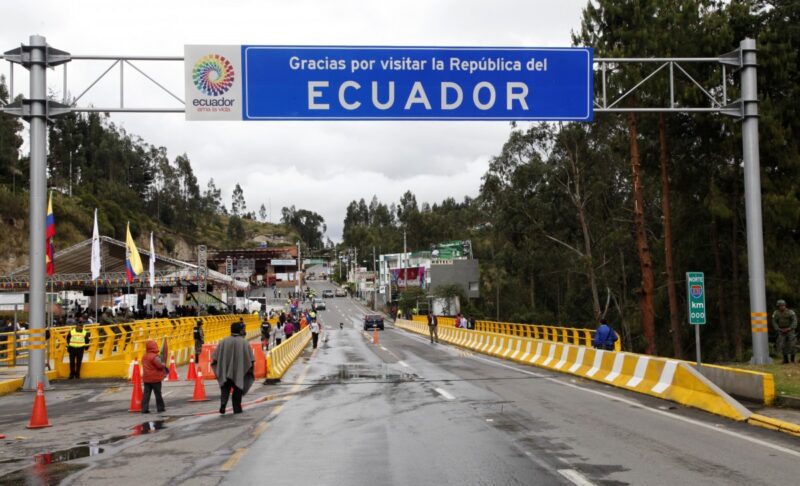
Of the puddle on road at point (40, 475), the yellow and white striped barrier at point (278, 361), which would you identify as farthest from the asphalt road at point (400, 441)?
the yellow and white striped barrier at point (278, 361)

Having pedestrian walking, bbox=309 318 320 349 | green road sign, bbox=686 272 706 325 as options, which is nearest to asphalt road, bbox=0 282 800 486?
green road sign, bbox=686 272 706 325

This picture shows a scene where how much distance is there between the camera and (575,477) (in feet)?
26.4

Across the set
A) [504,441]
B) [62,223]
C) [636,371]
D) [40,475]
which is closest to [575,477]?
[504,441]

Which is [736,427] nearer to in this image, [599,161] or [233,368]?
[233,368]

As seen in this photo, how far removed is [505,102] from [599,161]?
3752 cm

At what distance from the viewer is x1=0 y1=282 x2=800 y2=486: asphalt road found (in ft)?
27.3

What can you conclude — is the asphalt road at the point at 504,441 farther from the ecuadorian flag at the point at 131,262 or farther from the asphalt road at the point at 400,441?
the ecuadorian flag at the point at 131,262

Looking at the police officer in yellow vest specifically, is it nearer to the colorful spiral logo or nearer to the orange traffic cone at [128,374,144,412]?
the orange traffic cone at [128,374,144,412]

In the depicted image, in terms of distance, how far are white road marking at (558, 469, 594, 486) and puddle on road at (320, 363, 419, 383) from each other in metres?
11.9

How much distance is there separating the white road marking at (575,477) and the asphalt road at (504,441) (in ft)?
0.07

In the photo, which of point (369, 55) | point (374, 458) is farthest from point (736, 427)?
point (369, 55)

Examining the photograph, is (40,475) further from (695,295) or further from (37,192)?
(695,295)

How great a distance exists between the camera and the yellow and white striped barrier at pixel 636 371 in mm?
13367

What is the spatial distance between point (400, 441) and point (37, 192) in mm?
12306
